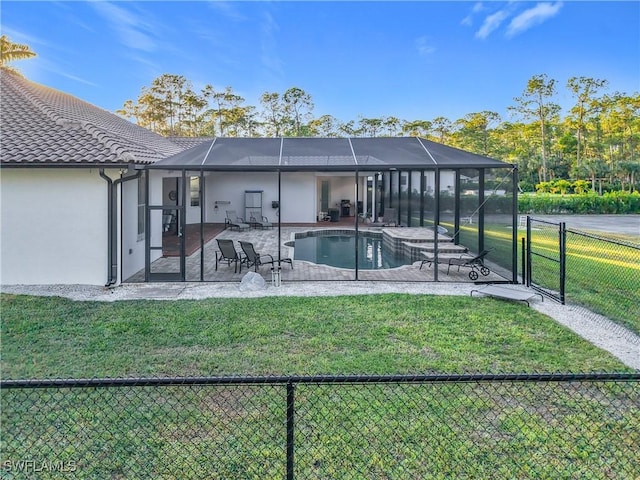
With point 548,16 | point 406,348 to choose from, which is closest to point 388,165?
point 406,348

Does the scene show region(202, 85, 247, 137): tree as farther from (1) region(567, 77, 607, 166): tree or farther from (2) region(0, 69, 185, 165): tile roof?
(1) region(567, 77, 607, 166): tree

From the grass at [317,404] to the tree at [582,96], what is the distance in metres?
53.3

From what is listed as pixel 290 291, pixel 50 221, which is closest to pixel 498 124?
pixel 290 291

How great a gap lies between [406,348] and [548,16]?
24.0 m

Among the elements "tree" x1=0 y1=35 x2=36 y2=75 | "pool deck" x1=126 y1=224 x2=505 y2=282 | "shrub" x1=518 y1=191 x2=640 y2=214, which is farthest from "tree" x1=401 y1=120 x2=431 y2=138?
"tree" x1=0 y1=35 x2=36 y2=75

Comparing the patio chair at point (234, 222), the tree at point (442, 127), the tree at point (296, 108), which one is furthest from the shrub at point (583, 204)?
the patio chair at point (234, 222)

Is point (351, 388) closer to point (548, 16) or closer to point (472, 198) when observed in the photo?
point (472, 198)

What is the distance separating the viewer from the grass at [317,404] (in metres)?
3.63

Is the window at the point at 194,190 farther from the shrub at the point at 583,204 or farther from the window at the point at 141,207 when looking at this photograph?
the shrub at the point at 583,204

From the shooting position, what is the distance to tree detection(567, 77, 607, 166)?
50.6m

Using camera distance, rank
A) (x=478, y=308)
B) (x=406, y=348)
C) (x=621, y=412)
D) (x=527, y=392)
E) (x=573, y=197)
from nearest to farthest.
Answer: (x=621, y=412)
(x=527, y=392)
(x=406, y=348)
(x=478, y=308)
(x=573, y=197)

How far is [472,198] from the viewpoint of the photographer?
12.3m

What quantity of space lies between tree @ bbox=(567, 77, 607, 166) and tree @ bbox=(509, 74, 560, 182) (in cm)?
274

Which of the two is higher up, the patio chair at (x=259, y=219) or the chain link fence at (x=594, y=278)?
the patio chair at (x=259, y=219)
